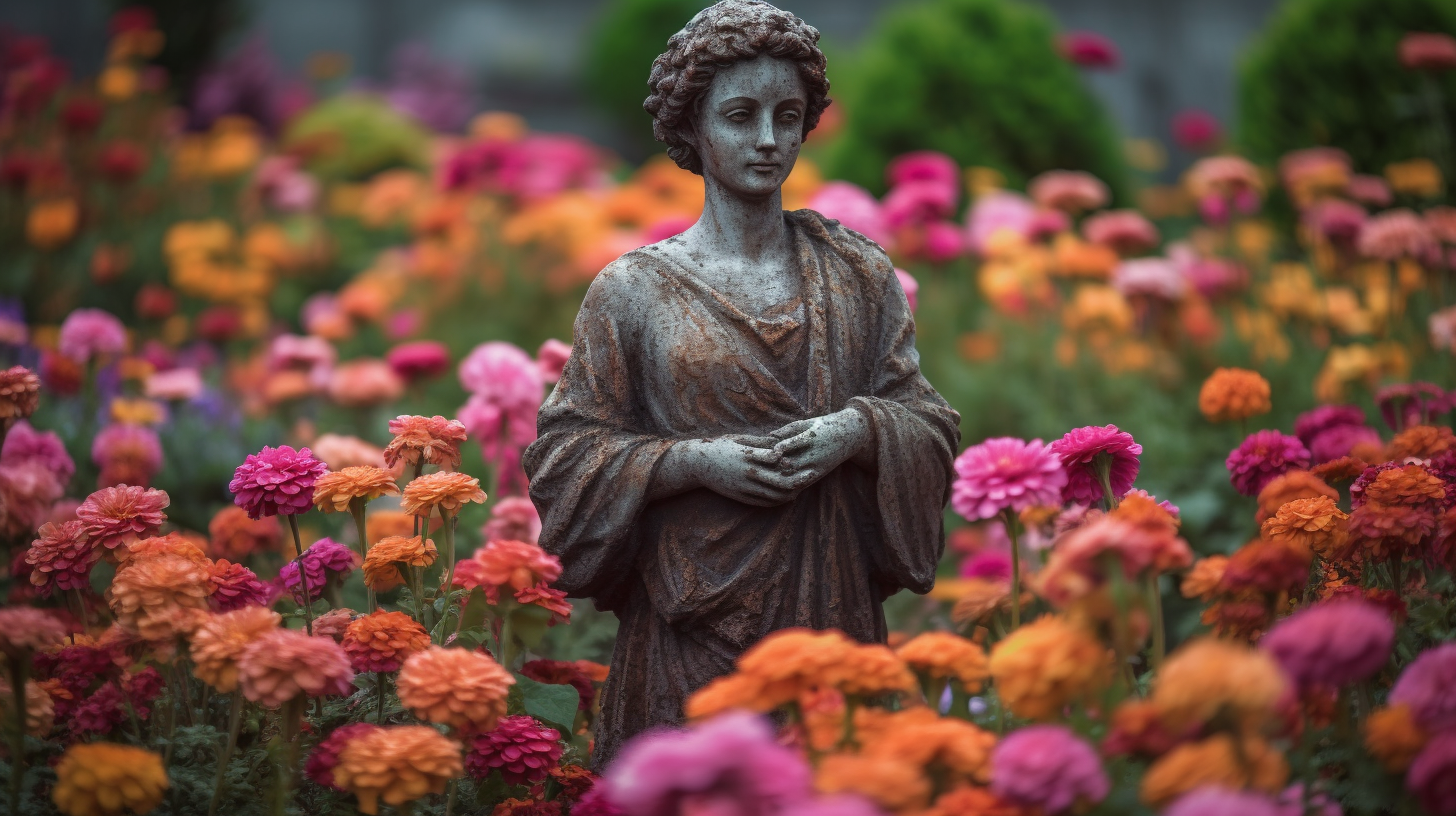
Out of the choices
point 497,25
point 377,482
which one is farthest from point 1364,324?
point 497,25

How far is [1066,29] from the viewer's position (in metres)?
12.6

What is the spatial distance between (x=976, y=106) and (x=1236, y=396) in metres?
3.80

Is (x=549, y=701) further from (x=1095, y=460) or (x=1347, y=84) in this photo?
(x=1347, y=84)

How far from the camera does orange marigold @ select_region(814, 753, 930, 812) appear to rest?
158cm

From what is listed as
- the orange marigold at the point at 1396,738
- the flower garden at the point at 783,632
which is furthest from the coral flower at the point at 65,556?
the orange marigold at the point at 1396,738

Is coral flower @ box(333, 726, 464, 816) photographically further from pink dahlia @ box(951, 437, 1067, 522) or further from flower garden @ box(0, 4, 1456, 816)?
pink dahlia @ box(951, 437, 1067, 522)

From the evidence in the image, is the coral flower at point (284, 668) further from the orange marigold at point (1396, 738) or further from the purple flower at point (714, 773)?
the orange marigold at point (1396, 738)

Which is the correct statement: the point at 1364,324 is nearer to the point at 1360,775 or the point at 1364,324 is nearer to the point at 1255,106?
the point at 1255,106

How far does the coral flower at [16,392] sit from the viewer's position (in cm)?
281

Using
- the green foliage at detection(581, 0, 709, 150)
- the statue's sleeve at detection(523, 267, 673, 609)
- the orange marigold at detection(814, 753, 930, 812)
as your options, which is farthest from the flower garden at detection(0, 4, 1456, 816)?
the green foliage at detection(581, 0, 709, 150)

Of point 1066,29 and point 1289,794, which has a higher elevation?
point 1066,29

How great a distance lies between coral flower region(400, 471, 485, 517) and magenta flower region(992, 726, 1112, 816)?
113cm

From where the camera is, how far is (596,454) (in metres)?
2.47

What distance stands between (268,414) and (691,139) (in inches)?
134
